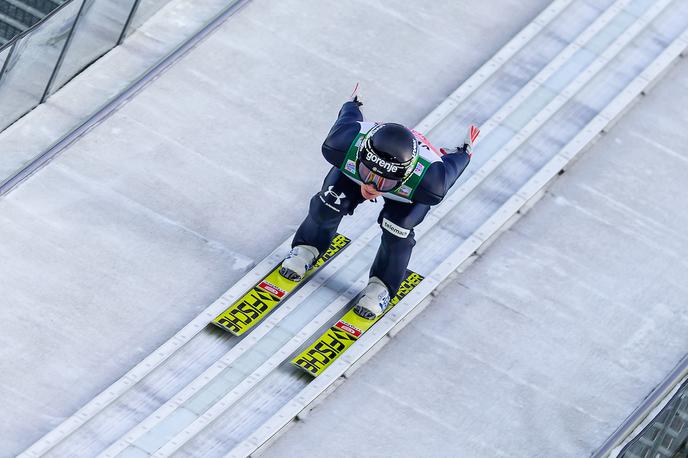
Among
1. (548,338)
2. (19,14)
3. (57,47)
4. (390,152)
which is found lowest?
(19,14)

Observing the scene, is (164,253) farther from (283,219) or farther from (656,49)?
(656,49)

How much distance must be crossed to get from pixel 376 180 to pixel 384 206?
710 mm

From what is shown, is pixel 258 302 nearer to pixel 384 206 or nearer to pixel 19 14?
pixel 384 206

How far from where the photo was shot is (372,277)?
15.9 metres

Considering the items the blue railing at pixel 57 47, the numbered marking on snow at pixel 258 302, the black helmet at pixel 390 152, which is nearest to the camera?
the black helmet at pixel 390 152

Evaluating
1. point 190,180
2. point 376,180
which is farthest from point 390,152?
point 190,180

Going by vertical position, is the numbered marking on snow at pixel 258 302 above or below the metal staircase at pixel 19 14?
above

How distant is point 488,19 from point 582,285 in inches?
158

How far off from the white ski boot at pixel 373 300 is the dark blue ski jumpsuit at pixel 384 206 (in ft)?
0.18

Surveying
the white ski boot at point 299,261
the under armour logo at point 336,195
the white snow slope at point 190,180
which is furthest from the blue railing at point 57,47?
the under armour logo at point 336,195

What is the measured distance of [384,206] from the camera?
605 inches

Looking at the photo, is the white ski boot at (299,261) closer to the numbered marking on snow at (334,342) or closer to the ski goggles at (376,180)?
the numbered marking on snow at (334,342)

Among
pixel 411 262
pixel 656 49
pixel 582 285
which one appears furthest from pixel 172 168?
pixel 656 49

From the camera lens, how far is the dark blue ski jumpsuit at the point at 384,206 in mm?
14945
